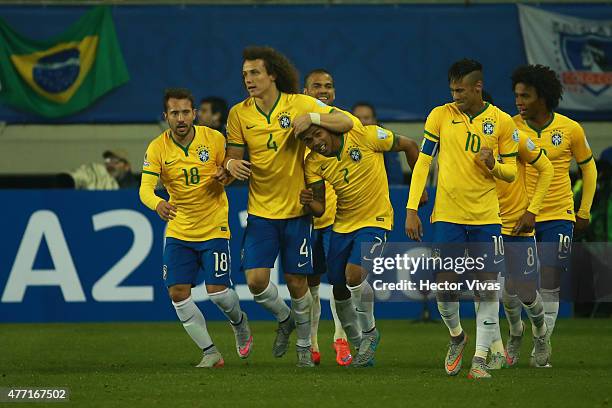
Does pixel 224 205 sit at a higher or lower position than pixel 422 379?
higher

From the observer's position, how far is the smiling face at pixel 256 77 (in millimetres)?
10547

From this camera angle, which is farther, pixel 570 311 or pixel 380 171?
pixel 570 311

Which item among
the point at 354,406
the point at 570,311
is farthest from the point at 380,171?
the point at 570,311

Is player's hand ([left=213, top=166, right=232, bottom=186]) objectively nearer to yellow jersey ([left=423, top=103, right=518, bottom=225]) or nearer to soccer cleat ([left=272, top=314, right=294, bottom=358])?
soccer cleat ([left=272, top=314, right=294, bottom=358])

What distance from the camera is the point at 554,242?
11219mm

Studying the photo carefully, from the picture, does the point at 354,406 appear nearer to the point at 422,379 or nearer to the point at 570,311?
the point at 422,379

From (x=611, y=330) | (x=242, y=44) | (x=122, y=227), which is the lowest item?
(x=611, y=330)

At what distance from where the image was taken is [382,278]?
42.5 ft

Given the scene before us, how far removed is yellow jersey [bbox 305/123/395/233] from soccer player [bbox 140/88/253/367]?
908mm

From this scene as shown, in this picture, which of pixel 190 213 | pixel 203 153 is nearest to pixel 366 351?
pixel 190 213

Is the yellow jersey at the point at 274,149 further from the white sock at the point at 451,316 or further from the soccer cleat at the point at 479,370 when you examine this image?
the soccer cleat at the point at 479,370

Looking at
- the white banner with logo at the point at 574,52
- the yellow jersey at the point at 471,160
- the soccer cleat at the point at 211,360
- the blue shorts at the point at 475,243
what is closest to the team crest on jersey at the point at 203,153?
the soccer cleat at the point at 211,360

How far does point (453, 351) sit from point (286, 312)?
1.84 metres

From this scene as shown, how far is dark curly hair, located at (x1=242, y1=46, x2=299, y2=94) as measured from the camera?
34.8 feet
